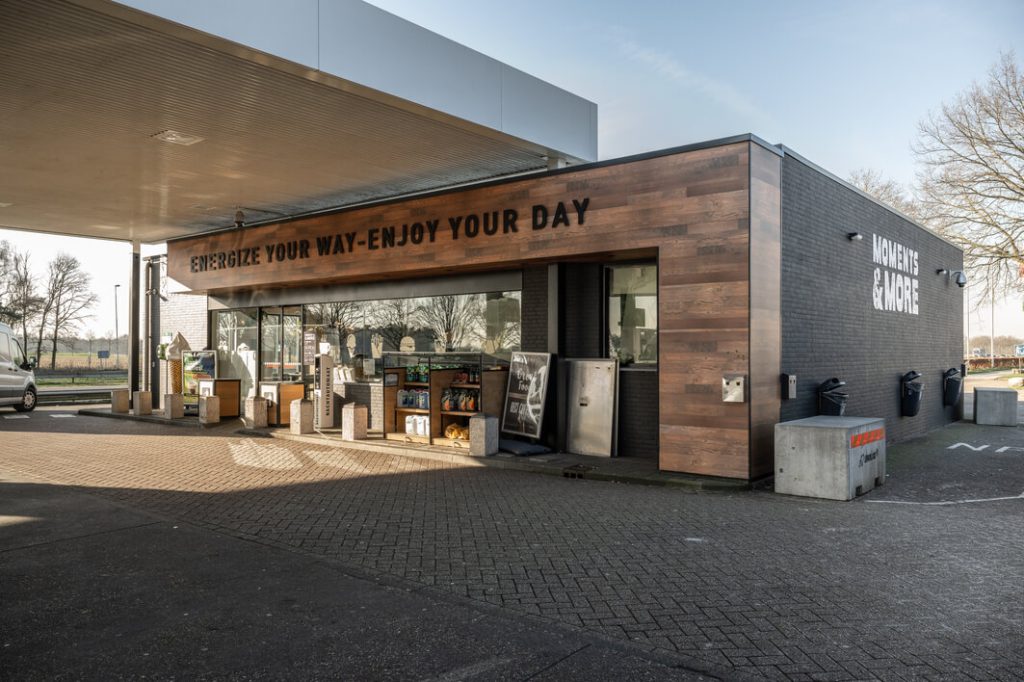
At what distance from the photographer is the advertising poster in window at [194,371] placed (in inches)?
754

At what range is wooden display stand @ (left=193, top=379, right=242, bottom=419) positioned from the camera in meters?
18.0

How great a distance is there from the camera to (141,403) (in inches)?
771

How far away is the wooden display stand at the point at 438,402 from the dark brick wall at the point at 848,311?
4849 millimetres

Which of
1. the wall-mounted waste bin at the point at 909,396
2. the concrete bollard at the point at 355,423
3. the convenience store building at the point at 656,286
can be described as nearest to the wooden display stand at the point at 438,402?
the concrete bollard at the point at 355,423

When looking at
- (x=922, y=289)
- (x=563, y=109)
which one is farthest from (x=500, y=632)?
(x=922, y=289)

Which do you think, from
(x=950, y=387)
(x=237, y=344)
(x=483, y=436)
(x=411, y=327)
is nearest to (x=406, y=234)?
(x=411, y=327)

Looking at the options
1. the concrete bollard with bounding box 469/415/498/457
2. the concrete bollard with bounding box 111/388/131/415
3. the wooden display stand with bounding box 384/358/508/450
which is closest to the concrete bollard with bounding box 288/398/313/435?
the wooden display stand with bounding box 384/358/508/450

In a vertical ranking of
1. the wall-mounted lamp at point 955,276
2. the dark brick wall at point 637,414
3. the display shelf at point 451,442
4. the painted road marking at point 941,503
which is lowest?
the painted road marking at point 941,503

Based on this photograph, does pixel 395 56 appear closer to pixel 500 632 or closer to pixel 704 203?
pixel 704 203

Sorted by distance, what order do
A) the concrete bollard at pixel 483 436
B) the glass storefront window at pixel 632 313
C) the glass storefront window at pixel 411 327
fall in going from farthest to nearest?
the glass storefront window at pixel 411 327
the glass storefront window at pixel 632 313
the concrete bollard at pixel 483 436

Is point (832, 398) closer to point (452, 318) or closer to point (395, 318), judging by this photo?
point (452, 318)

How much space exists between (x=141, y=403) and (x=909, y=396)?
18.4 meters

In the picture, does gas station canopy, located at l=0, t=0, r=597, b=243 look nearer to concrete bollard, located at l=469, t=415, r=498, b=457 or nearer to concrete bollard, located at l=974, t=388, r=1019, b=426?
concrete bollard, located at l=469, t=415, r=498, b=457

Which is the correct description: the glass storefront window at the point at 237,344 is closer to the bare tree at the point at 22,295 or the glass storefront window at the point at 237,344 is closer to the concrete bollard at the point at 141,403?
the concrete bollard at the point at 141,403
